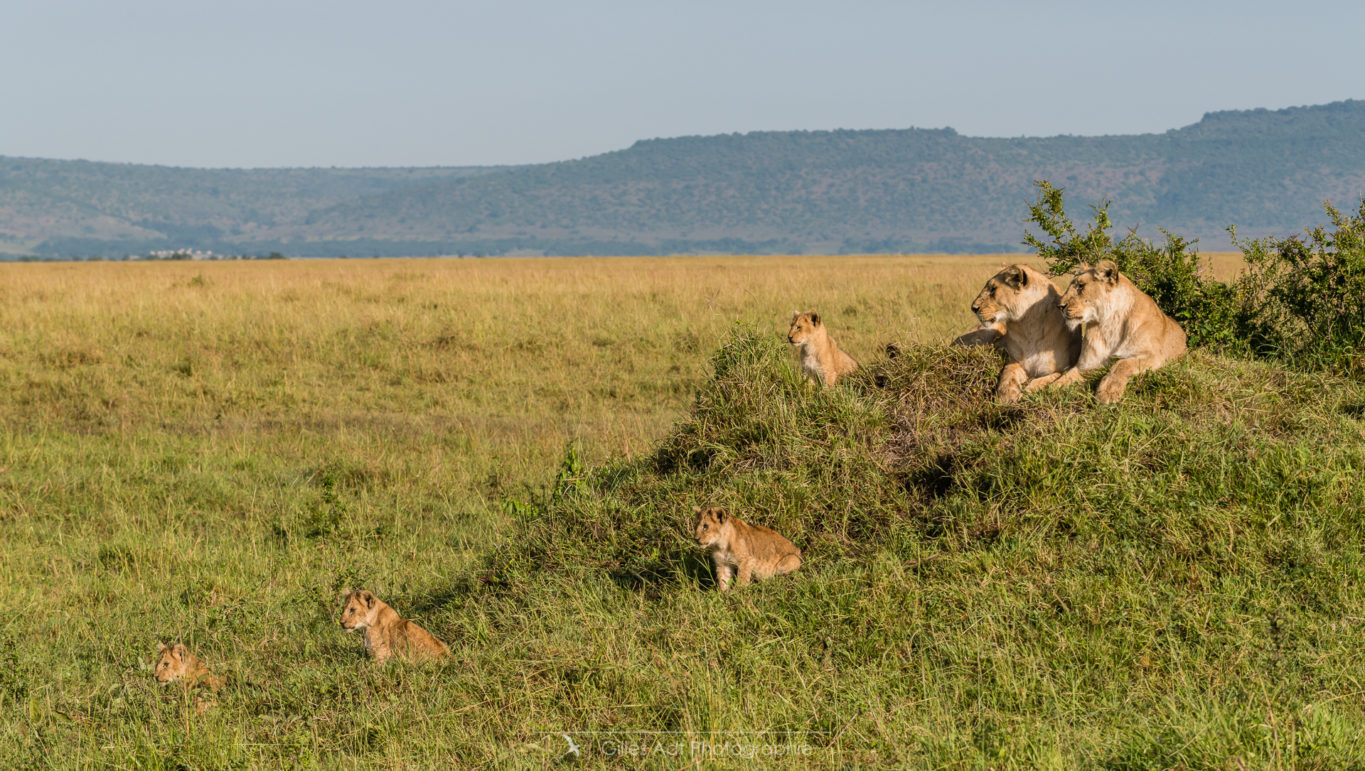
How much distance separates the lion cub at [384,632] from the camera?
564cm

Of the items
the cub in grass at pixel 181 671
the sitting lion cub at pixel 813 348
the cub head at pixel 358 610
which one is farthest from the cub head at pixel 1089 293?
the cub in grass at pixel 181 671

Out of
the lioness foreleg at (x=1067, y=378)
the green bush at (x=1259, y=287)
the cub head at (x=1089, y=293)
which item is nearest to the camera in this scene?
the cub head at (x=1089, y=293)

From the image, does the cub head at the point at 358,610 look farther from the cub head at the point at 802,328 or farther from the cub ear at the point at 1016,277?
the cub ear at the point at 1016,277

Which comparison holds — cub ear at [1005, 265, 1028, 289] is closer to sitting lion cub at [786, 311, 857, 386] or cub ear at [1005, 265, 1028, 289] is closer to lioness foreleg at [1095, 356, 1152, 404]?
lioness foreleg at [1095, 356, 1152, 404]

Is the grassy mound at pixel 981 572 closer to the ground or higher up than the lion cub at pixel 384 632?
higher up

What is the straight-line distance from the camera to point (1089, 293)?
6.30 metres

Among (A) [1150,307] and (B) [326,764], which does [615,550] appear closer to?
(B) [326,764]

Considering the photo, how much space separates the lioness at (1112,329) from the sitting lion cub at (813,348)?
1.23 m

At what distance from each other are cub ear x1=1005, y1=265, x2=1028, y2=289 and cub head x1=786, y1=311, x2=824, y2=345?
1.12 meters

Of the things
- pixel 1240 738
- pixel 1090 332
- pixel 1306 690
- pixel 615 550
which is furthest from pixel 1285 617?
pixel 615 550

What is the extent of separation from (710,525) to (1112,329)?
8.74ft

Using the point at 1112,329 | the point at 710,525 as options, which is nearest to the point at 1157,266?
the point at 1112,329

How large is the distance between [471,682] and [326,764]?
0.70 m

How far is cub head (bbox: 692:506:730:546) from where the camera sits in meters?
5.33
